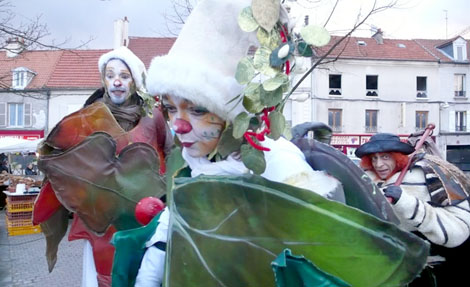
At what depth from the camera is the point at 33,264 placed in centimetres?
690

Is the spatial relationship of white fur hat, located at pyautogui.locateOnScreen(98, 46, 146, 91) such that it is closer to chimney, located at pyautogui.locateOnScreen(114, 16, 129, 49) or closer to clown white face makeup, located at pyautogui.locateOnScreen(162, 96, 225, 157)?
clown white face makeup, located at pyautogui.locateOnScreen(162, 96, 225, 157)

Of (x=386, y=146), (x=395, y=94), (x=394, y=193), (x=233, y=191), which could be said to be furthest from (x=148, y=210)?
(x=395, y=94)

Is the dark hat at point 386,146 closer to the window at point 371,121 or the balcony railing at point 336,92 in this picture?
the balcony railing at point 336,92

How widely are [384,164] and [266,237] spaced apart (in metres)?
1.81

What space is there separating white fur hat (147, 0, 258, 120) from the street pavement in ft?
16.6

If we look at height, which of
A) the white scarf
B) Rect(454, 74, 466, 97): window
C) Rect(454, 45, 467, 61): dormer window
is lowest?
the white scarf

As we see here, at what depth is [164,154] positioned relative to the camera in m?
3.12

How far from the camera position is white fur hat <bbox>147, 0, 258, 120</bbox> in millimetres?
1556

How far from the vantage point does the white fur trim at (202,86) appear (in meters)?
1.55

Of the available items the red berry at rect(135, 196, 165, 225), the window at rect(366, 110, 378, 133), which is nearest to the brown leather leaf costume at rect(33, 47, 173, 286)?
the red berry at rect(135, 196, 165, 225)

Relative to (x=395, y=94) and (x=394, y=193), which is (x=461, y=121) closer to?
(x=395, y=94)

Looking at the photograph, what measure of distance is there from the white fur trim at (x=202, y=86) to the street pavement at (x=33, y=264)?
5.05 meters

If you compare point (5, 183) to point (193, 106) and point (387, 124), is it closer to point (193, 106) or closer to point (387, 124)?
point (193, 106)

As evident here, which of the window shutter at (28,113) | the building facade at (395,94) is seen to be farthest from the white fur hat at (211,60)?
the window shutter at (28,113)
